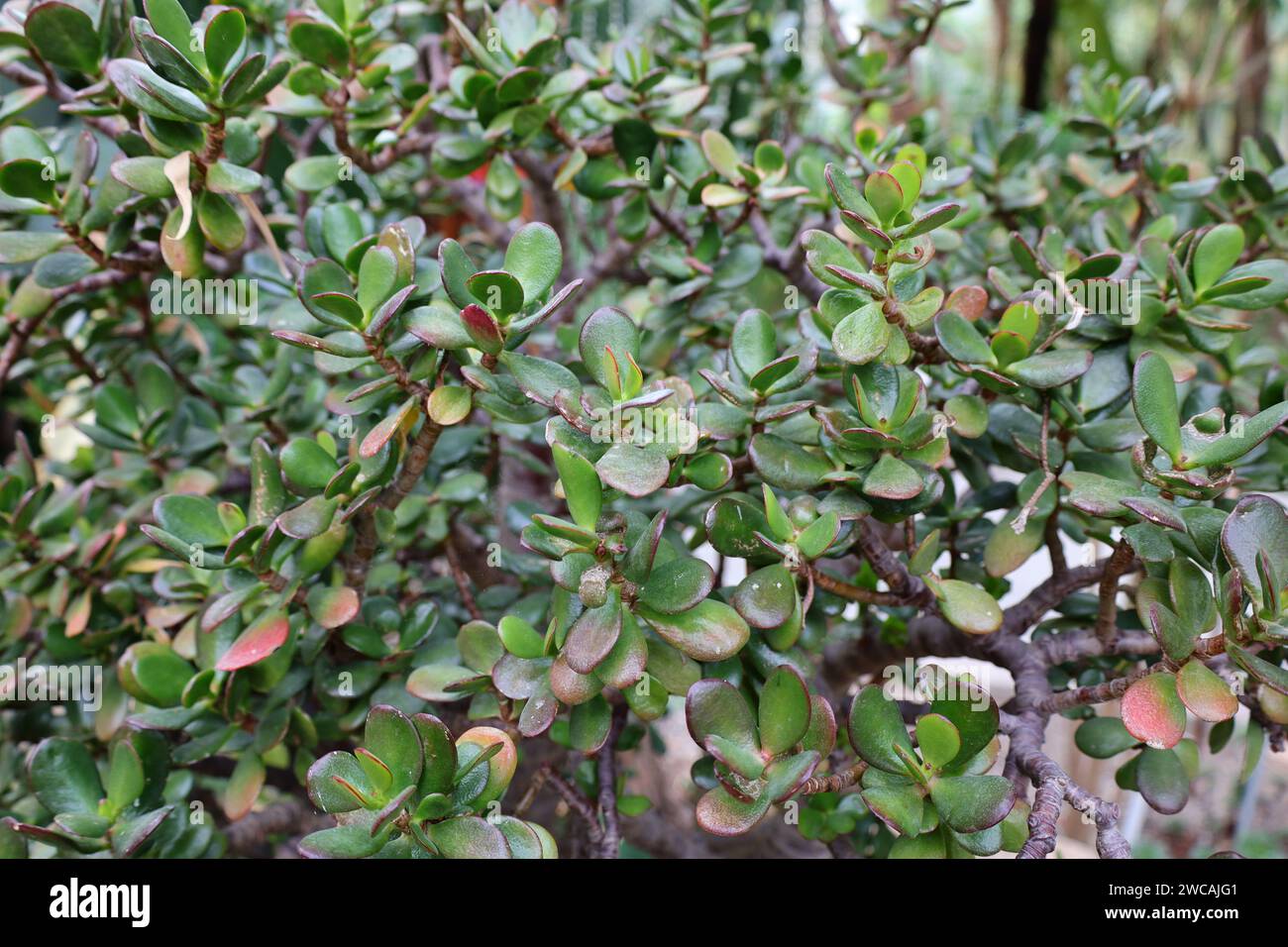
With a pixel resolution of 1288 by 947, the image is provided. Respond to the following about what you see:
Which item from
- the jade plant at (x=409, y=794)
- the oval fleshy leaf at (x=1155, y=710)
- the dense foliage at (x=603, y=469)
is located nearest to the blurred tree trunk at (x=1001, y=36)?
the dense foliage at (x=603, y=469)

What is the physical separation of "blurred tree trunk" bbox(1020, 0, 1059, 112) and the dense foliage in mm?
1543

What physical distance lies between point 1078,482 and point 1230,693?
14 centimetres

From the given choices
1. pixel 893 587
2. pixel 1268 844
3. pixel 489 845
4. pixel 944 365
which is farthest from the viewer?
pixel 1268 844

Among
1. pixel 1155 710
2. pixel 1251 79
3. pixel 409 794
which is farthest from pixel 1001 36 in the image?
pixel 409 794

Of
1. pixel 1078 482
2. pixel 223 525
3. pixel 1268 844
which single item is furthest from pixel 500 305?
pixel 1268 844

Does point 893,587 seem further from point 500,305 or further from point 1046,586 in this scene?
point 500,305

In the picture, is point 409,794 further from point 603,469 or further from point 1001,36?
point 1001,36

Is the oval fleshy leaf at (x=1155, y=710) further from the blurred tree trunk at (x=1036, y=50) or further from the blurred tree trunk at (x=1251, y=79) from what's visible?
the blurred tree trunk at (x=1251, y=79)

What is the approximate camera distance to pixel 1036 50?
2.34 m

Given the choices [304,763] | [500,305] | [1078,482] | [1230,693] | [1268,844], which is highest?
[500,305]

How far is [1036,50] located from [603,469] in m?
2.38

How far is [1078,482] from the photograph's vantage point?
570 mm

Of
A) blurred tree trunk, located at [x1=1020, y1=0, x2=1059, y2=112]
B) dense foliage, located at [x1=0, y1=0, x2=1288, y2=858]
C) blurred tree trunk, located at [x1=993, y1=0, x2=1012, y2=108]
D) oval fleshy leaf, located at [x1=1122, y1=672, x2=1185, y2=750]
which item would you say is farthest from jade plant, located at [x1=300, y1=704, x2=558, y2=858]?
blurred tree trunk, located at [x1=993, y1=0, x2=1012, y2=108]

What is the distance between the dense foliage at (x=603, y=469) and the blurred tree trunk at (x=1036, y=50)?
1.54m
